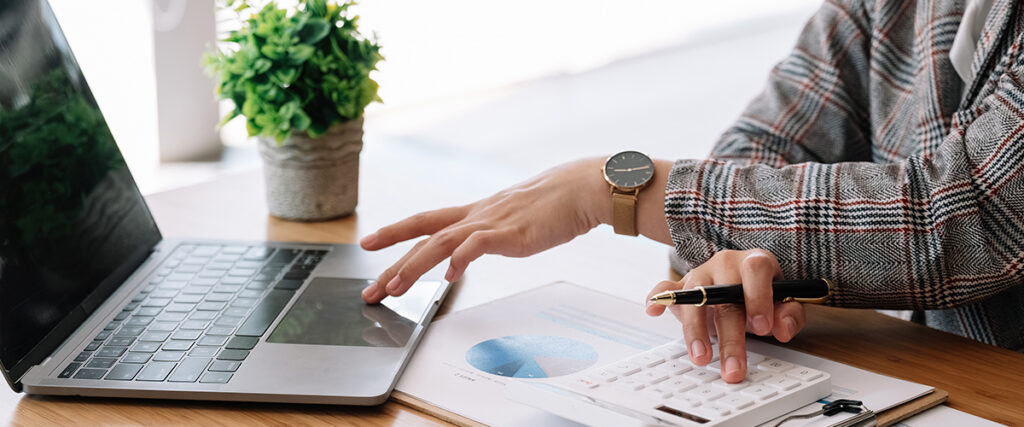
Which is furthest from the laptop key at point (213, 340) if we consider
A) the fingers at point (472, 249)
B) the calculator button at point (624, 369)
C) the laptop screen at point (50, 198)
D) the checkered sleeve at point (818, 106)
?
the checkered sleeve at point (818, 106)

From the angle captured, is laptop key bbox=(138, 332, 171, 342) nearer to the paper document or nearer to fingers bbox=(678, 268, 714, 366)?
the paper document

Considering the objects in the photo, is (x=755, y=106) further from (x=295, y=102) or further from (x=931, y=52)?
(x=295, y=102)

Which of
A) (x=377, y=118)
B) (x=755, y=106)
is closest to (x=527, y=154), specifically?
(x=377, y=118)

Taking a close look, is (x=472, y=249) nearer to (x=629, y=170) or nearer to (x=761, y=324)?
(x=629, y=170)

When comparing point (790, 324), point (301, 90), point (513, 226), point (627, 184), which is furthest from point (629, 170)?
point (301, 90)

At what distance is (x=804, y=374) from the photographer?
0.71 m

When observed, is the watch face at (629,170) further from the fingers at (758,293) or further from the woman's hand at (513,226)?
the fingers at (758,293)

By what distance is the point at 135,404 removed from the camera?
2.32ft

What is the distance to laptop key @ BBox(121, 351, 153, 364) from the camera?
2.46 ft

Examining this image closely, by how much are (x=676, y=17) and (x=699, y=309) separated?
5733 millimetres

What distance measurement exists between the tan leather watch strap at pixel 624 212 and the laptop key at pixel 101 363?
1.54 ft

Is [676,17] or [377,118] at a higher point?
[676,17]

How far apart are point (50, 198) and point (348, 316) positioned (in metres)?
0.28

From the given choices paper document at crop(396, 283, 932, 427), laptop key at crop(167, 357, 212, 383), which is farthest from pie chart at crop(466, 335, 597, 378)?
laptop key at crop(167, 357, 212, 383)
